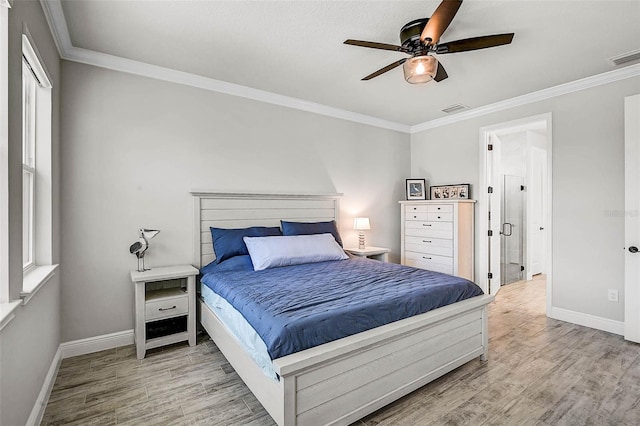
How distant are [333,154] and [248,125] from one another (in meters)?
1.24

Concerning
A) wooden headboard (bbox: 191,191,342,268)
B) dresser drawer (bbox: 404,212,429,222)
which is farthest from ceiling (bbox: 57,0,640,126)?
dresser drawer (bbox: 404,212,429,222)

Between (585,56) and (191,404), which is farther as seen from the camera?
(585,56)

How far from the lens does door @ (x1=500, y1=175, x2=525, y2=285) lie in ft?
17.7

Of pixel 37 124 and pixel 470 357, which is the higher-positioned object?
pixel 37 124

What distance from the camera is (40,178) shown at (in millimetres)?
2307

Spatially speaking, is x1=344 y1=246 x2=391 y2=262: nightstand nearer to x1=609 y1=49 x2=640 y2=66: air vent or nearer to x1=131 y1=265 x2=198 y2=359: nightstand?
x1=131 y1=265 x2=198 y2=359: nightstand

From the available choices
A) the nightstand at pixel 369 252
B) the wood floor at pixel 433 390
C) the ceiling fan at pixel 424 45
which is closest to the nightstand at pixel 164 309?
the wood floor at pixel 433 390

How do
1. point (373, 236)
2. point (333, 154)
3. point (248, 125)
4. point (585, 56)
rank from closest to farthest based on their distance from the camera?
point (585, 56)
point (248, 125)
point (333, 154)
point (373, 236)

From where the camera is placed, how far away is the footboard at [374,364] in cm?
161

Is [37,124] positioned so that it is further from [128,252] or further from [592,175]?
[592,175]

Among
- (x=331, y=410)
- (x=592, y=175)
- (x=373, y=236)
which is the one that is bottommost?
(x=331, y=410)

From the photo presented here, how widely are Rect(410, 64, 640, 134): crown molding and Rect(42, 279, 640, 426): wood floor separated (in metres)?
2.53

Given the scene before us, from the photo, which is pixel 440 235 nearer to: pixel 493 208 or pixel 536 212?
pixel 493 208

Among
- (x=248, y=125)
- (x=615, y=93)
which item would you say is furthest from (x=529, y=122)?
(x=248, y=125)
